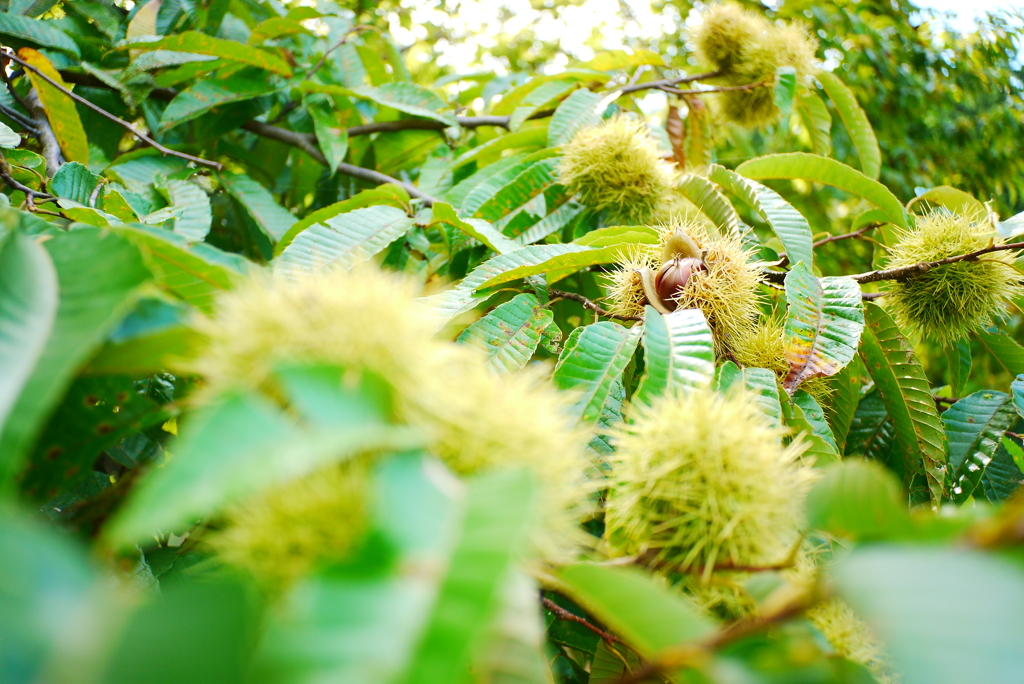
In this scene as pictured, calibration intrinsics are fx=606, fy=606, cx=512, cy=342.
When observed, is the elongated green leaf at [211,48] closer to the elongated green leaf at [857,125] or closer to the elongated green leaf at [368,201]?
the elongated green leaf at [368,201]

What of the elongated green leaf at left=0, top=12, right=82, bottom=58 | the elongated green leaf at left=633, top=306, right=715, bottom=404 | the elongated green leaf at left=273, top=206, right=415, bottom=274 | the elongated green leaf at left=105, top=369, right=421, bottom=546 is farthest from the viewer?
the elongated green leaf at left=0, top=12, right=82, bottom=58

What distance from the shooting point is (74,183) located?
1.17 meters

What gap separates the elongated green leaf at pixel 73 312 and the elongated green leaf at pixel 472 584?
249 millimetres

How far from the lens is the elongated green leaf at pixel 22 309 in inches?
14.1

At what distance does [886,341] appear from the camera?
1.19m

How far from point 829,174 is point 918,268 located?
1.20 feet

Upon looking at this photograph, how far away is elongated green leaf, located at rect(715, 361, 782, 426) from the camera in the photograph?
2.63 ft

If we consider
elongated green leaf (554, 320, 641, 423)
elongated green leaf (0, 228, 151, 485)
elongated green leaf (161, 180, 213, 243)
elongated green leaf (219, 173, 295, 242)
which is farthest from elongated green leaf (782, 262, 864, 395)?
elongated green leaf (219, 173, 295, 242)

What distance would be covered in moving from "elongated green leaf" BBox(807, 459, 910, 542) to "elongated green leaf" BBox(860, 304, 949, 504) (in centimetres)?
87

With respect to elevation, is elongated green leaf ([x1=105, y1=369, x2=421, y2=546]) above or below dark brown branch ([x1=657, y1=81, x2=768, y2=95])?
below

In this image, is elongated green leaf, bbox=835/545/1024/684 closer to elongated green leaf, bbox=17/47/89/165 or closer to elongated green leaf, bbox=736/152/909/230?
elongated green leaf, bbox=736/152/909/230

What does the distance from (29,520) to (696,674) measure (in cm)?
40

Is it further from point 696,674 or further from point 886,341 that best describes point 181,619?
point 886,341

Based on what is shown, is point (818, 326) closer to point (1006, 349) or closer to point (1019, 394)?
point (1019, 394)
